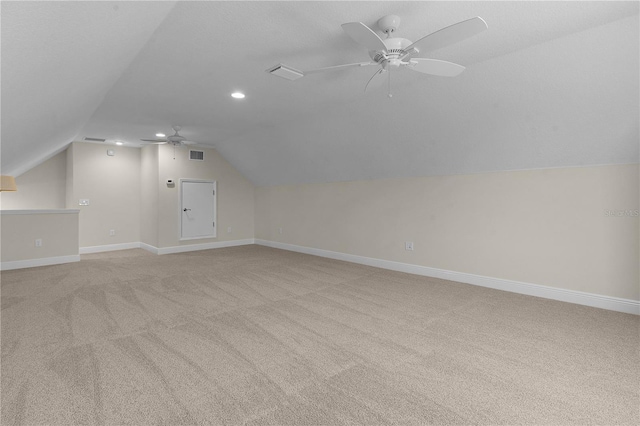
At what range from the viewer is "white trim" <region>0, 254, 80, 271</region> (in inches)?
208

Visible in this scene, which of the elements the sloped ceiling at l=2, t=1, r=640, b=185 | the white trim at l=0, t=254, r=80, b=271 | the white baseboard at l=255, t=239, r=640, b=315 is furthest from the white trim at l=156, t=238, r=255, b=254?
the white baseboard at l=255, t=239, r=640, b=315

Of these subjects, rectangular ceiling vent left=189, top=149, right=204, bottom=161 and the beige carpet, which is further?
rectangular ceiling vent left=189, top=149, right=204, bottom=161

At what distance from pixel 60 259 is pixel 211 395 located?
5.66 metres

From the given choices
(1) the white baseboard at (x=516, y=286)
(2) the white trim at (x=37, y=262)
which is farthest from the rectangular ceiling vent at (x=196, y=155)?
(1) the white baseboard at (x=516, y=286)

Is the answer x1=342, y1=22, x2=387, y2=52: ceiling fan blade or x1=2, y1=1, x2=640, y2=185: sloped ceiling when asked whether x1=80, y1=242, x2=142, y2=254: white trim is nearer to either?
x1=2, y1=1, x2=640, y2=185: sloped ceiling

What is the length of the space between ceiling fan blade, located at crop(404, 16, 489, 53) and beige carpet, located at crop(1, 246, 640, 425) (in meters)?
2.23

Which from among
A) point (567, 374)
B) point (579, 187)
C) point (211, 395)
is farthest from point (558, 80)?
point (211, 395)

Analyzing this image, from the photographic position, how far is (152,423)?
169 centimetres

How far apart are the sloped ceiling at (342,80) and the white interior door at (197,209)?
2.35 m

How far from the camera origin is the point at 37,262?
18.2 feet

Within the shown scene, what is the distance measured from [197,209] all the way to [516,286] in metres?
6.60

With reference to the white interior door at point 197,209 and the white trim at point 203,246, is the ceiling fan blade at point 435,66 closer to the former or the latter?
the white interior door at point 197,209

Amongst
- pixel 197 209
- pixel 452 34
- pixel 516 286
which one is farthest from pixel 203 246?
pixel 452 34

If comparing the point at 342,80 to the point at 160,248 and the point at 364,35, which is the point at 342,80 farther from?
the point at 160,248
